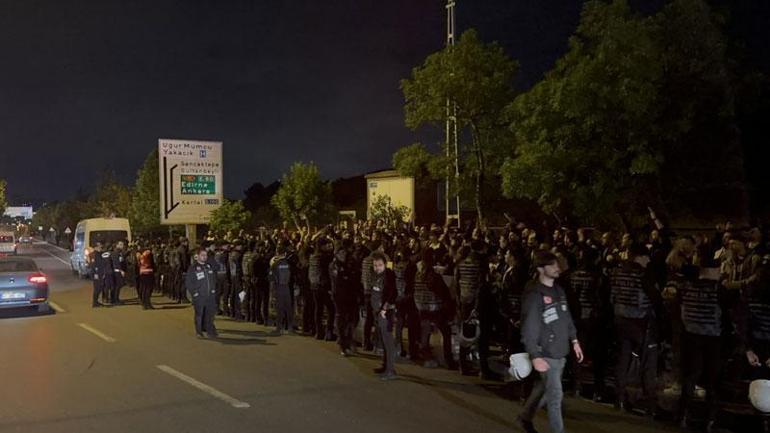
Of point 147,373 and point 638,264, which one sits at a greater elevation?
point 638,264

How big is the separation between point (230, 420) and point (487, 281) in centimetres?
412

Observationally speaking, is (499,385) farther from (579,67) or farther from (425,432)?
(579,67)

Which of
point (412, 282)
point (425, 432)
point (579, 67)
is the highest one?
point (579, 67)

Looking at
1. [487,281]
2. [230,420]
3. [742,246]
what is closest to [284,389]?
[230,420]

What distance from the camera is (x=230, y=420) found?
779 centimetres

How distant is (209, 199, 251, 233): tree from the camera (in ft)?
88.5

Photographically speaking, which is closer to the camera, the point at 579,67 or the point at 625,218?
the point at 579,67

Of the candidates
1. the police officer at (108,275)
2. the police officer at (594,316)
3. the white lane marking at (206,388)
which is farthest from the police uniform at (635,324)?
the police officer at (108,275)

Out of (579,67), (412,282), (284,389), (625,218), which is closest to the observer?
(284,389)

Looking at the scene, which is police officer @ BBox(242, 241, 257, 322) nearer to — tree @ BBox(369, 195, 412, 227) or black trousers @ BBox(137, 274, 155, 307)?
black trousers @ BBox(137, 274, 155, 307)

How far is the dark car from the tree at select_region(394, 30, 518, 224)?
35.9 feet

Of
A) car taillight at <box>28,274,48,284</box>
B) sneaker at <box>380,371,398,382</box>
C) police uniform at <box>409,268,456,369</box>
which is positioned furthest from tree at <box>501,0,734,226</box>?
car taillight at <box>28,274,48,284</box>

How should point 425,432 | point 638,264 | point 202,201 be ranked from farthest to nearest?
point 202,201, point 638,264, point 425,432

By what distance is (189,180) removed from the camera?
1029 inches
